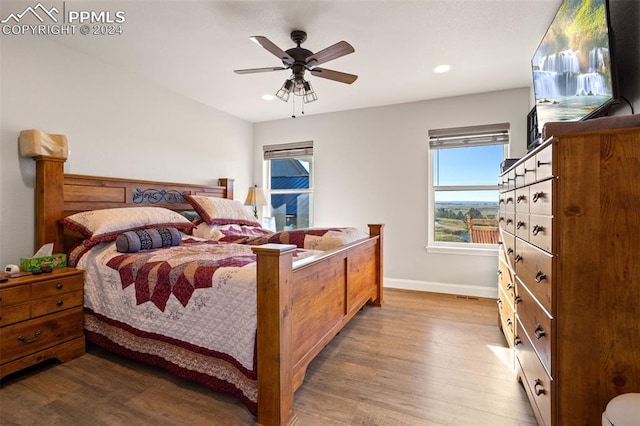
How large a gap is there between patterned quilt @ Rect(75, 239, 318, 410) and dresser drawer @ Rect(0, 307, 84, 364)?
0.09 meters

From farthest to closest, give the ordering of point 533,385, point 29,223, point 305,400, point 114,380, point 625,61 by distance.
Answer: point 29,223, point 114,380, point 305,400, point 625,61, point 533,385

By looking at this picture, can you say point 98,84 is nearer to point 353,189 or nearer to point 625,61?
point 353,189

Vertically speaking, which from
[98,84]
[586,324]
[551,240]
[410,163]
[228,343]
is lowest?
[228,343]

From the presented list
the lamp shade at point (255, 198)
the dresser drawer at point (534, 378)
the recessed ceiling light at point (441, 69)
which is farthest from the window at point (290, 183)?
the dresser drawer at point (534, 378)

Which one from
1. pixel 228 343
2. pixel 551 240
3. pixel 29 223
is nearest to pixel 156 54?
pixel 29 223

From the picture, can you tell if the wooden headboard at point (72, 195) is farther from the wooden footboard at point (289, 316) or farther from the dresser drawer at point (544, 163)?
the dresser drawer at point (544, 163)

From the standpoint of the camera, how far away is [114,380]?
197 centimetres

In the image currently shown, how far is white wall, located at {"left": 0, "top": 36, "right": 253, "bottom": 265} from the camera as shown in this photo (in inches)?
93.8

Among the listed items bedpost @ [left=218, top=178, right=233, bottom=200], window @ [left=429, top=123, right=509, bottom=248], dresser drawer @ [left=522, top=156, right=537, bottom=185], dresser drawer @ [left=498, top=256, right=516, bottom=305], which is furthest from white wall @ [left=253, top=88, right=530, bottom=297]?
dresser drawer @ [left=522, top=156, right=537, bottom=185]

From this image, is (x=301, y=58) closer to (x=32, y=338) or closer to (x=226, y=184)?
(x=226, y=184)

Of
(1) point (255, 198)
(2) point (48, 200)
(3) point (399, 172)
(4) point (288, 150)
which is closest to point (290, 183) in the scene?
(4) point (288, 150)

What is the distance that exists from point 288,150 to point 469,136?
262 centimetres

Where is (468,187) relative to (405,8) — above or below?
below

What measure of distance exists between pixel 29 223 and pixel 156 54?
5.87 ft
